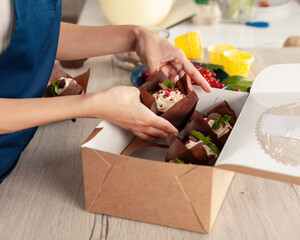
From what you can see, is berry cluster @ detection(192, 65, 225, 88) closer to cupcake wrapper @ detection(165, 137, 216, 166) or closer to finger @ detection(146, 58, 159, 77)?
finger @ detection(146, 58, 159, 77)

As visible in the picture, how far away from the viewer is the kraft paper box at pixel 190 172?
2.50 ft

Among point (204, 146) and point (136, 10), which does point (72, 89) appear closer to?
point (204, 146)

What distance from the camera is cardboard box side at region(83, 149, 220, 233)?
77 centimetres

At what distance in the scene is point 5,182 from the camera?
101 cm

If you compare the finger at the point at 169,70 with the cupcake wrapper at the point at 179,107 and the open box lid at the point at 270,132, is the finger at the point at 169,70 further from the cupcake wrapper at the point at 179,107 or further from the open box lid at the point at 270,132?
the open box lid at the point at 270,132

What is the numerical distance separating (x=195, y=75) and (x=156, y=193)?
0.46 metres

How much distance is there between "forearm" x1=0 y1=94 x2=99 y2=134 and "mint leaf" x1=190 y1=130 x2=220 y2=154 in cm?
25

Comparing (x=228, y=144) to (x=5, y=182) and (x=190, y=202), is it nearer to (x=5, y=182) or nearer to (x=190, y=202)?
(x=190, y=202)

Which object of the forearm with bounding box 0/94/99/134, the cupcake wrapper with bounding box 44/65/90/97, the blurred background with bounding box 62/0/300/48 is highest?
the forearm with bounding box 0/94/99/134

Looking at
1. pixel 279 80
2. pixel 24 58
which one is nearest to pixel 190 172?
pixel 279 80

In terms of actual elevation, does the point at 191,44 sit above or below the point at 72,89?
below

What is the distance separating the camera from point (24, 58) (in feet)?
3.33

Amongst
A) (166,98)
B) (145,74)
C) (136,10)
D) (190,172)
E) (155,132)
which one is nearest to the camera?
(190,172)

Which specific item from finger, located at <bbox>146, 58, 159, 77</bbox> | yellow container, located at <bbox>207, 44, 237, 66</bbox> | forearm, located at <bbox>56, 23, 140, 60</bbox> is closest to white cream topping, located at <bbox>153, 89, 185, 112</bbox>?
finger, located at <bbox>146, 58, 159, 77</bbox>
